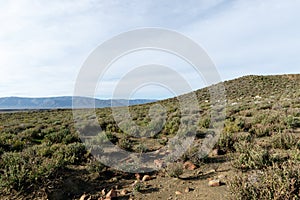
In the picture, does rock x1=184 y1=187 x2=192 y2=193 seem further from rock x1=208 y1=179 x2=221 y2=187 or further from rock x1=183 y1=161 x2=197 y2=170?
rock x1=183 y1=161 x2=197 y2=170

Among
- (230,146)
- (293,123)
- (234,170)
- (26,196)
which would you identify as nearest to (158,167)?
(234,170)

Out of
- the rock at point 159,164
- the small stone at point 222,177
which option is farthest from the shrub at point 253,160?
the rock at point 159,164

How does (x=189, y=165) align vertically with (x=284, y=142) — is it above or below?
A: below

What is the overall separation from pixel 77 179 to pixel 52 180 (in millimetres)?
611

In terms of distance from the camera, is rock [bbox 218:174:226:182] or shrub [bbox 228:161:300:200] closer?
shrub [bbox 228:161:300:200]

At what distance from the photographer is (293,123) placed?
9.73m

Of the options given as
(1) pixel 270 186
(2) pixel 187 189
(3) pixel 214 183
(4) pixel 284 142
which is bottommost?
(2) pixel 187 189

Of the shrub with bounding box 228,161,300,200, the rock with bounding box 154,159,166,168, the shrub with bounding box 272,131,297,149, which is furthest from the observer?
the shrub with bounding box 272,131,297,149

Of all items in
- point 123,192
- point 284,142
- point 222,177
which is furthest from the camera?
point 284,142

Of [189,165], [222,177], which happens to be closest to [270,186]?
[222,177]

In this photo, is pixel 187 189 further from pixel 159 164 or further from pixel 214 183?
pixel 159 164

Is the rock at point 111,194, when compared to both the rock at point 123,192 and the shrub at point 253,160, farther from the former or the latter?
the shrub at point 253,160

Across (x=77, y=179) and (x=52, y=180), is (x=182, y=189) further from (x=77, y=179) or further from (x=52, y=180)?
(x=52, y=180)

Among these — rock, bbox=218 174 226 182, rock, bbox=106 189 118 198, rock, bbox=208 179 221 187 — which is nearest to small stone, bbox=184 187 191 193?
rock, bbox=208 179 221 187
